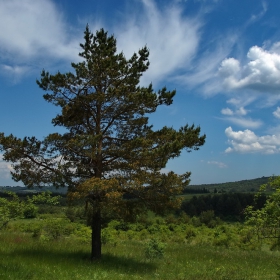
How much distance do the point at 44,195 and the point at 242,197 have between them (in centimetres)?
9470

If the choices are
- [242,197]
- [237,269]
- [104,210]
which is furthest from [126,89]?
[242,197]

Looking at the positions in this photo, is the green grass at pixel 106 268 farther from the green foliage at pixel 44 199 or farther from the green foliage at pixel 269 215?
the green foliage at pixel 269 215

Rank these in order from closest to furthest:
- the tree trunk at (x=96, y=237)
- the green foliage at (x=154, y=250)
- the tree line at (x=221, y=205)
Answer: the tree trunk at (x=96, y=237) < the green foliage at (x=154, y=250) < the tree line at (x=221, y=205)

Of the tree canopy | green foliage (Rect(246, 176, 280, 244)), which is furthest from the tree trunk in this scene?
green foliage (Rect(246, 176, 280, 244))

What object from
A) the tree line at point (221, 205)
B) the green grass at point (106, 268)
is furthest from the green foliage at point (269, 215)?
the tree line at point (221, 205)

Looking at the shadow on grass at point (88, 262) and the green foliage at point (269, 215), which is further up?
the green foliage at point (269, 215)

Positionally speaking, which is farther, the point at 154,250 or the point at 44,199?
the point at 154,250

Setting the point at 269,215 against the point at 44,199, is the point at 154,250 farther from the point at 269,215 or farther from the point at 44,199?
the point at 269,215

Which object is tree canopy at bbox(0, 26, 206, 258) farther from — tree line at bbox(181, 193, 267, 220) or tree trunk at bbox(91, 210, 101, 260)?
tree line at bbox(181, 193, 267, 220)

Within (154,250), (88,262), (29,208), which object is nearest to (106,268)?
(88,262)

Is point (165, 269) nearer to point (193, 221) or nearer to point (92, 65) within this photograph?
point (92, 65)

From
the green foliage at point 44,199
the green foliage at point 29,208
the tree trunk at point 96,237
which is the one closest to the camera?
the green foliage at point 29,208

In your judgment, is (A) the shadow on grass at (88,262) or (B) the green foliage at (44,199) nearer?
(B) the green foliage at (44,199)

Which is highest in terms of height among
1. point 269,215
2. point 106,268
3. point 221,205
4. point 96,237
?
point 269,215
